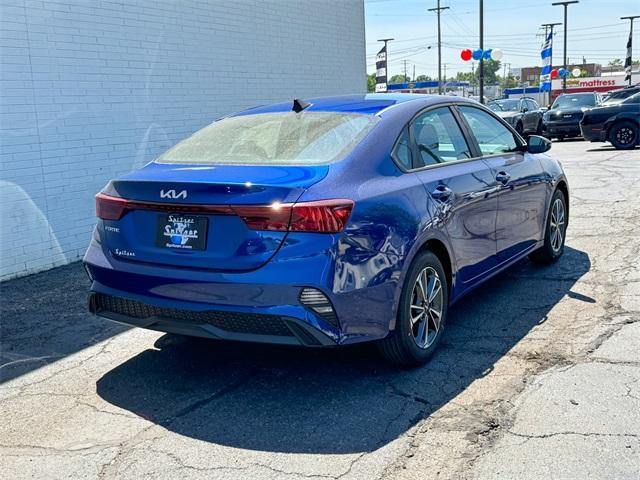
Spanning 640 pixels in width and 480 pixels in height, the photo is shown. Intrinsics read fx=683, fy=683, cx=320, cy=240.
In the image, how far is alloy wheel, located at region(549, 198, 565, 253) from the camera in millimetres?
6422

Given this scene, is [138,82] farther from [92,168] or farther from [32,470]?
[32,470]

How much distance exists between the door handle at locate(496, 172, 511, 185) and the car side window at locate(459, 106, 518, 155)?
0.20 m

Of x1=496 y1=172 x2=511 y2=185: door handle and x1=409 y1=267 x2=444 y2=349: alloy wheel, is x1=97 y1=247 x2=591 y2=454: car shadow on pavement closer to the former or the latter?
x1=409 y1=267 x2=444 y2=349: alloy wheel

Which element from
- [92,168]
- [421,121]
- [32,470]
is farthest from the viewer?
[92,168]

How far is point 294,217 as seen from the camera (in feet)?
11.2

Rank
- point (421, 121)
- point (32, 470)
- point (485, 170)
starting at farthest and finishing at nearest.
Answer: point (485, 170), point (421, 121), point (32, 470)

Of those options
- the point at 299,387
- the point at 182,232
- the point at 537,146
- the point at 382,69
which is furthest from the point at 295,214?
the point at 382,69

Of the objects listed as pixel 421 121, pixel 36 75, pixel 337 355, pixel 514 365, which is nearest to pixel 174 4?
pixel 36 75

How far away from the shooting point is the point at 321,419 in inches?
139

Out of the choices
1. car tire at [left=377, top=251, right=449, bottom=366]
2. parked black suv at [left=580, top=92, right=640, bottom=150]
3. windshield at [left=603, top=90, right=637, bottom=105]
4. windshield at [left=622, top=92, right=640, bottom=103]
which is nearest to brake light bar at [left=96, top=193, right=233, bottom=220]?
car tire at [left=377, top=251, right=449, bottom=366]

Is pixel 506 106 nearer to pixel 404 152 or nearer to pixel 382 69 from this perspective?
pixel 382 69

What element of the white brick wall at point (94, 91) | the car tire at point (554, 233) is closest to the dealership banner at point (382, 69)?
the white brick wall at point (94, 91)

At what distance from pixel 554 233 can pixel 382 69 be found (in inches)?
1314

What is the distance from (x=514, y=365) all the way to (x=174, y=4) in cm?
690
